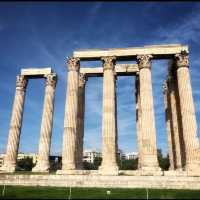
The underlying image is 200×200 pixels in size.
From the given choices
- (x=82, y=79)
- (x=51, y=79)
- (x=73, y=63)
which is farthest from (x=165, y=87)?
(x=51, y=79)

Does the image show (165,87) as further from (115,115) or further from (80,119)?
(80,119)

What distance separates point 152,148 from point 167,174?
15.4 feet

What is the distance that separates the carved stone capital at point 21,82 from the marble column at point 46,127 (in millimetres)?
5785

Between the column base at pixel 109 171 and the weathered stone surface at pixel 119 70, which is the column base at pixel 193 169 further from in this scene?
the weathered stone surface at pixel 119 70

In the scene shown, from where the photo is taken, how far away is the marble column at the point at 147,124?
48875mm

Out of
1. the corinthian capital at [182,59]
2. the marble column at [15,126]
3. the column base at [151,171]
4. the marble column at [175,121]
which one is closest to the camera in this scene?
the column base at [151,171]

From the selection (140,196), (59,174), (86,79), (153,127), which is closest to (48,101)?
(86,79)

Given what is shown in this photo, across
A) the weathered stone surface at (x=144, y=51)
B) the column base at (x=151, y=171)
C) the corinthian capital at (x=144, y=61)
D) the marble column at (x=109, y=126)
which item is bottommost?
the column base at (x=151, y=171)

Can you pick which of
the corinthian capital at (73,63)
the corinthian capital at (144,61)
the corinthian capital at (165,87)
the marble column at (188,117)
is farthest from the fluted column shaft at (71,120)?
the corinthian capital at (165,87)

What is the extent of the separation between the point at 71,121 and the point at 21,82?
67.8ft

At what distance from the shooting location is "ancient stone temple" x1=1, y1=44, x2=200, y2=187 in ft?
163

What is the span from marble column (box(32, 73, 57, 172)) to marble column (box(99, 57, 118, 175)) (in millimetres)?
15219

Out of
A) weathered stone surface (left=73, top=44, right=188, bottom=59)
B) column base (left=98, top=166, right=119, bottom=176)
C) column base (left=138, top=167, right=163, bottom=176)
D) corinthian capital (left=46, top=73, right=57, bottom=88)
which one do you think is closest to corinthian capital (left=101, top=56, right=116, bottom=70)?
weathered stone surface (left=73, top=44, right=188, bottom=59)

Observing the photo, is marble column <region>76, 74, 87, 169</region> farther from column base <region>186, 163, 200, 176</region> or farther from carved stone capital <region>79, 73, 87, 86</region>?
column base <region>186, 163, 200, 176</region>
